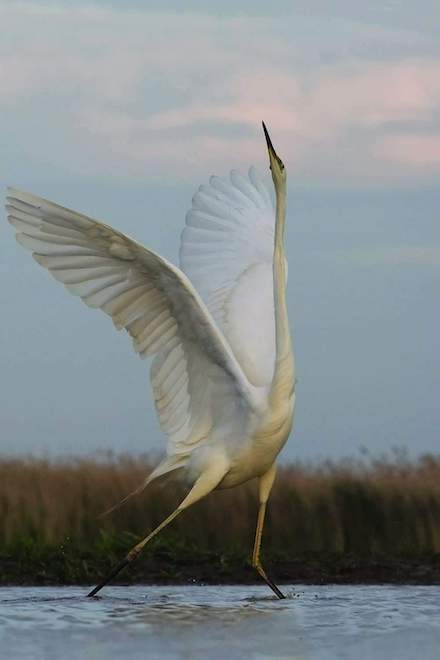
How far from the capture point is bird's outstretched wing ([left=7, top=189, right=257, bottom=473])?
376 inches

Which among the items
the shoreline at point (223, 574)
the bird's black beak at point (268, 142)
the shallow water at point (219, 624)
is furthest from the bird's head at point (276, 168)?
the shoreline at point (223, 574)

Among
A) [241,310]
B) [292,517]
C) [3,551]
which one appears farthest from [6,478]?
[241,310]

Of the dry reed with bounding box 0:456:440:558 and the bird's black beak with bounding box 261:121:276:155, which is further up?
the bird's black beak with bounding box 261:121:276:155

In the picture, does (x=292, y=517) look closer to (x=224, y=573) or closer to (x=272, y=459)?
(x=224, y=573)

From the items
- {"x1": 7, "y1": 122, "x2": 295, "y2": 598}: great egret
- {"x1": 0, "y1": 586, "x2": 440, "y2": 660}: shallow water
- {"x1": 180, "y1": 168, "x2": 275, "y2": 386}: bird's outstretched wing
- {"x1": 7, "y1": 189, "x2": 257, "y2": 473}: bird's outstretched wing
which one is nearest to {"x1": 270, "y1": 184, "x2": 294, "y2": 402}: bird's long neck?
{"x1": 7, "y1": 122, "x2": 295, "y2": 598}: great egret

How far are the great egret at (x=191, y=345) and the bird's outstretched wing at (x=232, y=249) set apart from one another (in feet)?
0.38

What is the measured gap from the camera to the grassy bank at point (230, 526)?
40.2 feet

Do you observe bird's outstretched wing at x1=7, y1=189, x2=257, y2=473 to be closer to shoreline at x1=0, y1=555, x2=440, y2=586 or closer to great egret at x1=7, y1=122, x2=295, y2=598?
great egret at x1=7, y1=122, x2=295, y2=598

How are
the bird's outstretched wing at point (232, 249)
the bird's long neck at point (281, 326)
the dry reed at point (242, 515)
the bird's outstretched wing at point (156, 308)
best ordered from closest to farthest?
the bird's outstretched wing at point (156, 308), the bird's long neck at point (281, 326), the bird's outstretched wing at point (232, 249), the dry reed at point (242, 515)

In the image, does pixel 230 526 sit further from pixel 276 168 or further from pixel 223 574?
pixel 276 168

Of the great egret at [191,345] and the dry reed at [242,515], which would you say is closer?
the great egret at [191,345]

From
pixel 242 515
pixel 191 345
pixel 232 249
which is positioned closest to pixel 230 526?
pixel 242 515

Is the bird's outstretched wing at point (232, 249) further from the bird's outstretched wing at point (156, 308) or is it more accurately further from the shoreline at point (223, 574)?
the shoreline at point (223, 574)

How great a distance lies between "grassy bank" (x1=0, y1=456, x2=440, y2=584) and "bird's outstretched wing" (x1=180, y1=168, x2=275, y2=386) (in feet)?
6.11
